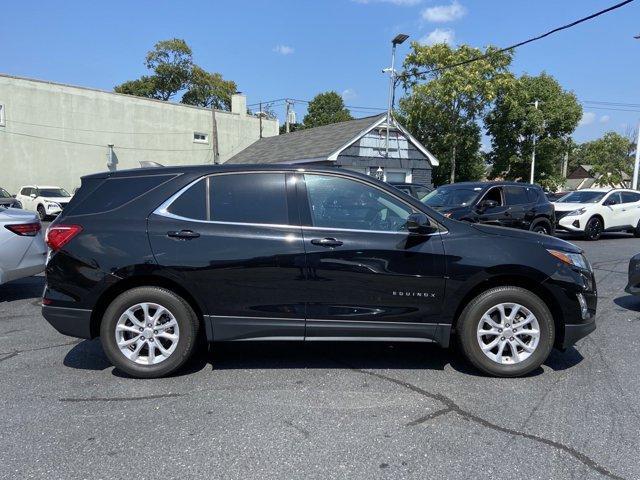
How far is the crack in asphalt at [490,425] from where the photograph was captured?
300 centimetres

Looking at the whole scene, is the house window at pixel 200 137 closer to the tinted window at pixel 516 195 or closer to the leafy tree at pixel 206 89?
the leafy tree at pixel 206 89

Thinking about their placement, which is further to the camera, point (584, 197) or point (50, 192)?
point (50, 192)

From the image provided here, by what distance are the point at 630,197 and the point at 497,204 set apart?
22.8ft

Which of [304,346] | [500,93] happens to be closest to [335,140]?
[500,93]

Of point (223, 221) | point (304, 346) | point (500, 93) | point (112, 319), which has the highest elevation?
point (500, 93)

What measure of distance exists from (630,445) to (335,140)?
69.9ft

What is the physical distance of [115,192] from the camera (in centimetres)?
442

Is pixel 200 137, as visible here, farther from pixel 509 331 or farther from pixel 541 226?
pixel 509 331

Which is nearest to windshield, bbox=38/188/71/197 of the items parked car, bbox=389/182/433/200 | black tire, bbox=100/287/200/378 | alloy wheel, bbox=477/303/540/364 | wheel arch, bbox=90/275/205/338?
parked car, bbox=389/182/433/200

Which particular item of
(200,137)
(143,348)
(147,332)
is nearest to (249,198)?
(147,332)

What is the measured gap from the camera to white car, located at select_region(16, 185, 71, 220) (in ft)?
71.9

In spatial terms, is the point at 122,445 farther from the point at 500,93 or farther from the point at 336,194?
the point at 500,93

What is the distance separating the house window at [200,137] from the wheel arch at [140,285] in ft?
101

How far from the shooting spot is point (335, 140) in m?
23.7
